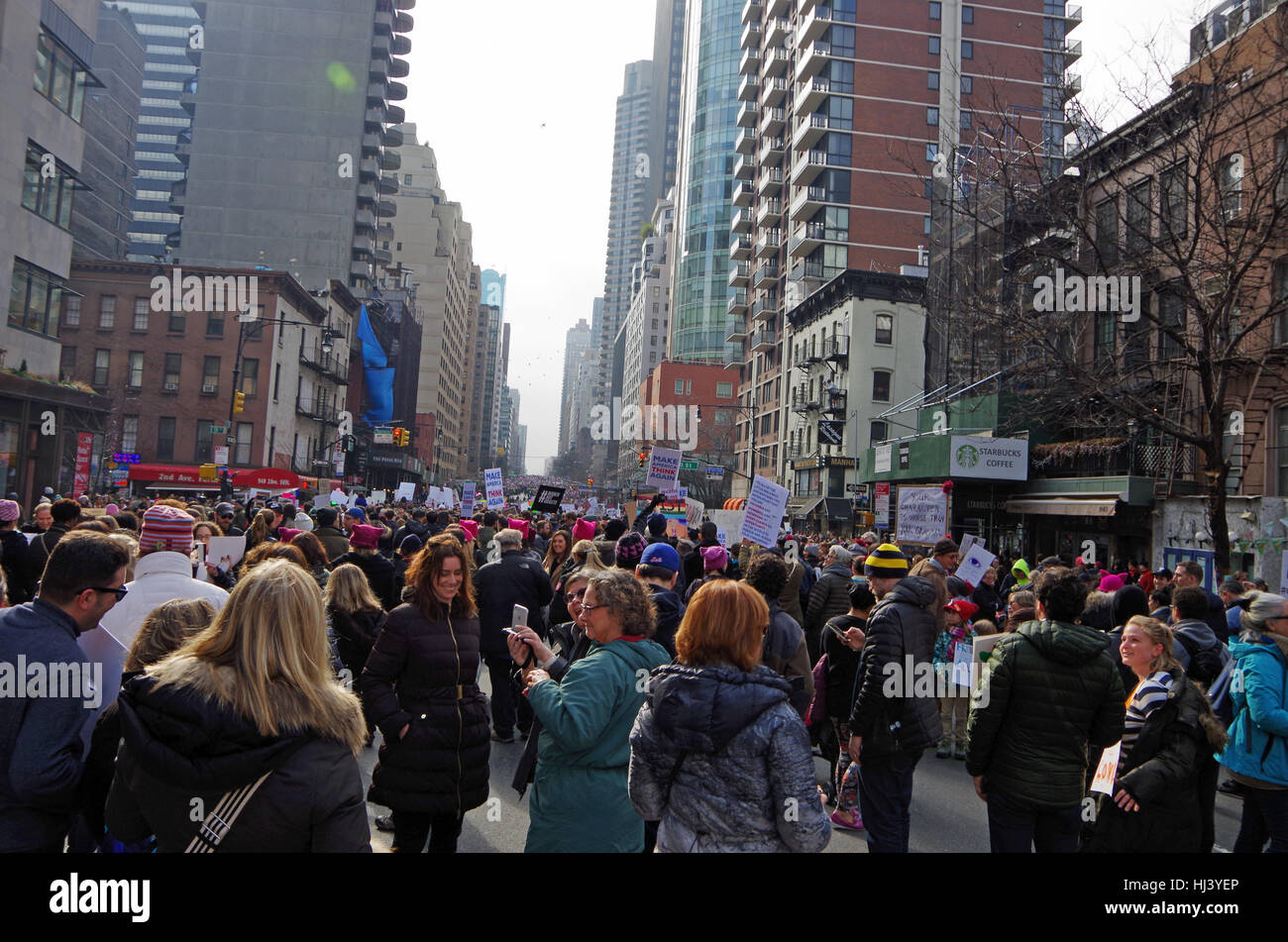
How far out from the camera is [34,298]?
1136 inches

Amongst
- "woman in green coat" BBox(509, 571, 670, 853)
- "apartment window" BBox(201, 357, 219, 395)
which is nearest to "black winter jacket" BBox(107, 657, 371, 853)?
"woman in green coat" BBox(509, 571, 670, 853)

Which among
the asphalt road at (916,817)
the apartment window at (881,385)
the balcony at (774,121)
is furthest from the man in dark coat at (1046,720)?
the balcony at (774,121)

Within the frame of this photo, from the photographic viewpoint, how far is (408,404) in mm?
91250

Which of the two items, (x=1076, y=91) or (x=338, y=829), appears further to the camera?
(x=1076, y=91)

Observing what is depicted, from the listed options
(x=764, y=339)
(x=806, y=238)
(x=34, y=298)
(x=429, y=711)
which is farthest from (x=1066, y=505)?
(x=764, y=339)

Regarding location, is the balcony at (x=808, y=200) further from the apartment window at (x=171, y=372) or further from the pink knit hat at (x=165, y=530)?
the pink knit hat at (x=165, y=530)

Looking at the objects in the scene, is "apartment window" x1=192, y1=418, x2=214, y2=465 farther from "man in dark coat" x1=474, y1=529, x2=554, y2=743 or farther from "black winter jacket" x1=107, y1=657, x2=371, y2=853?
"black winter jacket" x1=107, y1=657, x2=371, y2=853

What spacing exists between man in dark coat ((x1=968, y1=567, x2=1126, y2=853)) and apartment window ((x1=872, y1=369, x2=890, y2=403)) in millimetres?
47523

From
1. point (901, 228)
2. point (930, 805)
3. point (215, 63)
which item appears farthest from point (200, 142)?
point (930, 805)

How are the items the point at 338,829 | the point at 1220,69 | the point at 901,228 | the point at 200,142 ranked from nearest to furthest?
the point at 338,829, the point at 1220,69, the point at 901,228, the point at 200,142

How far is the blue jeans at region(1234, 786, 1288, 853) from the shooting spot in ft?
17.1

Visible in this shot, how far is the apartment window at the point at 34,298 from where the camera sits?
27781 millimetres
